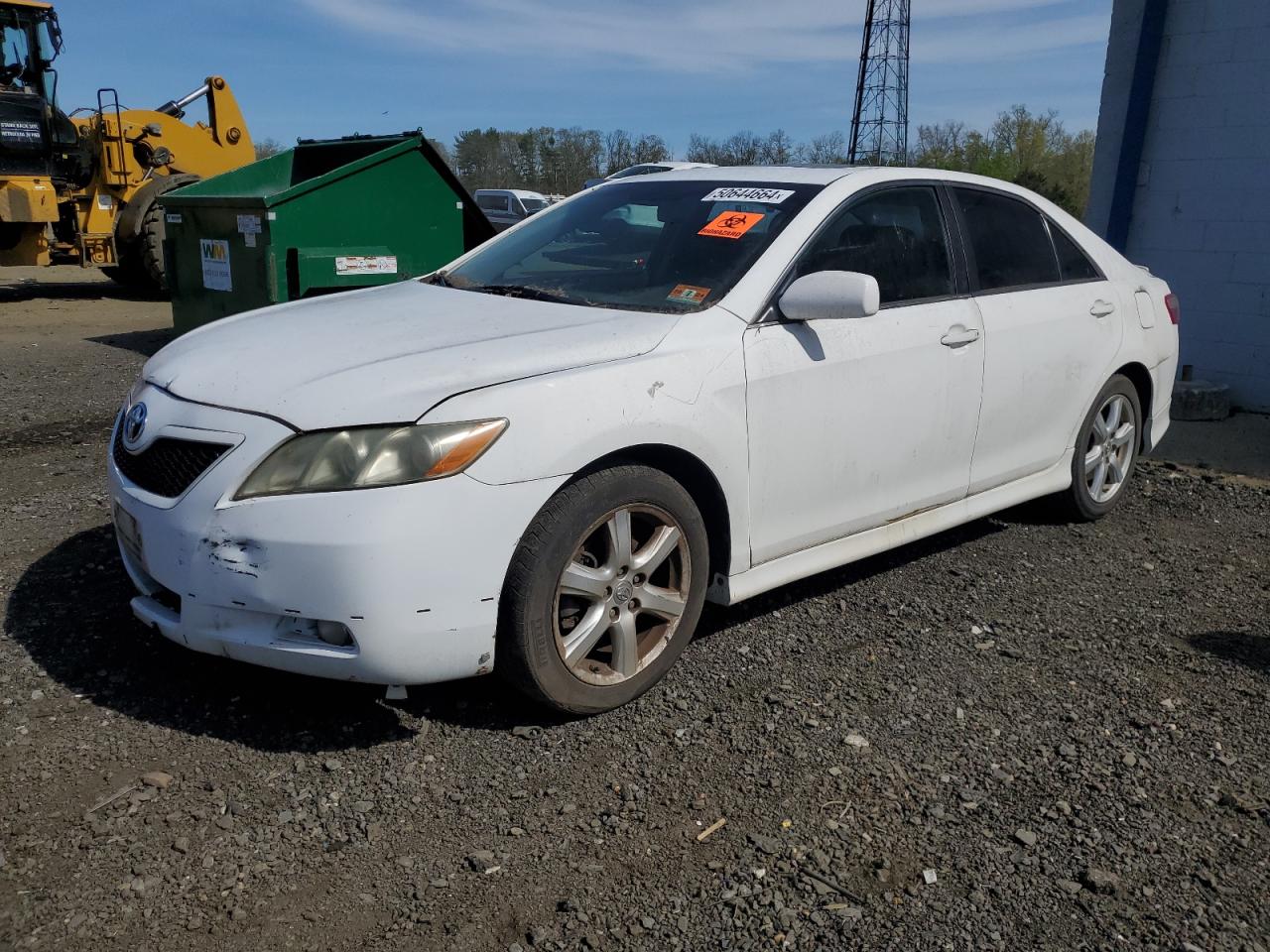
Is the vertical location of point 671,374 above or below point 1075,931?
above

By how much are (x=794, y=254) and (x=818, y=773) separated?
172cm

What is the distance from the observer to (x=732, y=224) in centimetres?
390

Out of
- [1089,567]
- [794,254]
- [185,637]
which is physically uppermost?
[794,254]

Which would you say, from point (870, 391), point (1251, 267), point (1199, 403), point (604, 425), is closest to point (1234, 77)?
point (1251, 267)

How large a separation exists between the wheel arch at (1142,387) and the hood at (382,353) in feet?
9.59

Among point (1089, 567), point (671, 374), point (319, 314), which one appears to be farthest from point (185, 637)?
point (1089, 567)

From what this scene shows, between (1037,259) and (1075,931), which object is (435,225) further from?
(1075,931)

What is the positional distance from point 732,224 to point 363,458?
173cm

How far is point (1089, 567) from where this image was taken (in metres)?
4.82

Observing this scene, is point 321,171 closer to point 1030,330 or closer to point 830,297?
point 1030,330

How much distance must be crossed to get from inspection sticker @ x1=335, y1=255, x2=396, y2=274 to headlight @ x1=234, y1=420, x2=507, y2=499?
5.81m

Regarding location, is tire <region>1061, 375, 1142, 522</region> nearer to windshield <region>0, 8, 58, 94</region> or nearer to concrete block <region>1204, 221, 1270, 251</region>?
concrete block <region>1204, 221, 1270, 251</region>

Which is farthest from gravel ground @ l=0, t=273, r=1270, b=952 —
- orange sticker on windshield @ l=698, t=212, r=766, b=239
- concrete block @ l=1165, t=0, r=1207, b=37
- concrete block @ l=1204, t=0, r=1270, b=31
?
concrete block @ l=1165, t=0, r=1207, b=37

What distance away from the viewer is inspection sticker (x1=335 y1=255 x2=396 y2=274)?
27.3 ft
